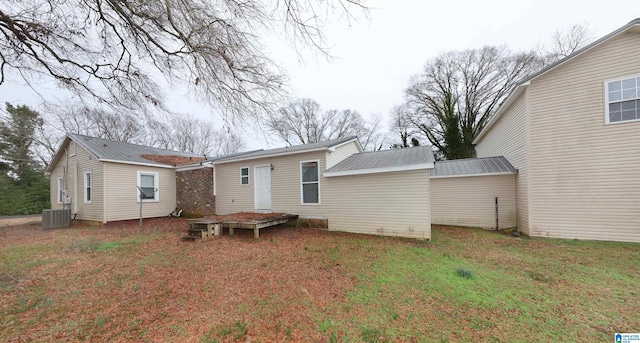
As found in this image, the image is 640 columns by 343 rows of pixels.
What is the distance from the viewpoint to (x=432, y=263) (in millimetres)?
4848

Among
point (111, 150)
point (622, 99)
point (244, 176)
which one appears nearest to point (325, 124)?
point (244, 176)

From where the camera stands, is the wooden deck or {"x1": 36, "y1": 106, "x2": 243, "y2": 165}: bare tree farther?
the wooden deck

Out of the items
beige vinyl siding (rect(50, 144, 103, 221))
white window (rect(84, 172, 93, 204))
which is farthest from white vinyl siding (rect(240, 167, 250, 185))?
white window (rect(84, 172, 93, 204))

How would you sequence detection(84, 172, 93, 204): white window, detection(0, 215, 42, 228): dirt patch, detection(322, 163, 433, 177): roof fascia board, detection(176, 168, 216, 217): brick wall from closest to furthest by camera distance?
detection(322, 163, 433, 177): roof fascia board < detection(84, 172, 93, 204): white window < detection(176, 168, 216, 217): brick wall < detection(0, 215, 42, 228): dirt patch

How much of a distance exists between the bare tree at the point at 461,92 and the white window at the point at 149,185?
21700mm

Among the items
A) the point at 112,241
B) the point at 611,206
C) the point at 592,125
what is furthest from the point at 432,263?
the point at 112,241

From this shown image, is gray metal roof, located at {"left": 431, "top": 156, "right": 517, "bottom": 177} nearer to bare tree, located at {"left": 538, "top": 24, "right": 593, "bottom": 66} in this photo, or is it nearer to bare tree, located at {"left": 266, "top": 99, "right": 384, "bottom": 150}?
bare tree, located at {"left": 538, "top": 24, "right": 593, "bottom": 66}

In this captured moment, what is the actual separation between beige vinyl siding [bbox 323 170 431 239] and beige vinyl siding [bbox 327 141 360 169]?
0.77m

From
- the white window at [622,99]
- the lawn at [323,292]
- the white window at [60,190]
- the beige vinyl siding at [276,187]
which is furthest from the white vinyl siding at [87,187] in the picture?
the white window at [622,99]

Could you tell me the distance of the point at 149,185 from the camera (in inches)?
469

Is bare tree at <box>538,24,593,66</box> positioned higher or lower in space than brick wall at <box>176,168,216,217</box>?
higher

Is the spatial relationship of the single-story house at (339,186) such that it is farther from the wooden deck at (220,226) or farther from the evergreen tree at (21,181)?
the evergreen tree at (21,181)

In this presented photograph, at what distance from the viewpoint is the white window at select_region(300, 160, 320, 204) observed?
28.3 ft

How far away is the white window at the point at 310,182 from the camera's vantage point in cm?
862
